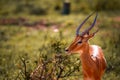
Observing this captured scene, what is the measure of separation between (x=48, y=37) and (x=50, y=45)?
3.56 meters

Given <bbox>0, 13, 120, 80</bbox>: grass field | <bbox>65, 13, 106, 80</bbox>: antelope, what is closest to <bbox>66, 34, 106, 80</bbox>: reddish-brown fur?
<bbox>65, 13, 106, 80</bbox>: antelope

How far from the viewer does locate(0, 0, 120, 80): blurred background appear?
23.0 ft

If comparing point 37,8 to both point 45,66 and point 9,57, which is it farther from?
point 45,66

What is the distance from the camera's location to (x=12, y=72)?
862 centimetres

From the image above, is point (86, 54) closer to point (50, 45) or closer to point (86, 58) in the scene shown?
point (86, 58)

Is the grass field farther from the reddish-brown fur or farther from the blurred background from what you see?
the reddish-brown fur

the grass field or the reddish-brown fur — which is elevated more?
the reddish-brown fur

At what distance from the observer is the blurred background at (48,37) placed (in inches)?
276

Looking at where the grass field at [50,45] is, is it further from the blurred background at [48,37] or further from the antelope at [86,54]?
the antelope at [86,54]

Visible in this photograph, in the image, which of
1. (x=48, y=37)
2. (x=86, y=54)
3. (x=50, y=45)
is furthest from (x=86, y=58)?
(x=48, y=37)

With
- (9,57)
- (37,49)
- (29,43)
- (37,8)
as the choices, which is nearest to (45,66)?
(9,57)

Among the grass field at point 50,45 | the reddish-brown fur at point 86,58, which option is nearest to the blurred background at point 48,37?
the grass field at point 50,45

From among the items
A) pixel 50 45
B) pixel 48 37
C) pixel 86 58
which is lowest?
pixel 48 37

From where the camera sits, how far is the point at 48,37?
12875mm
